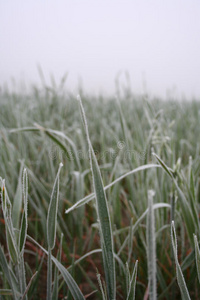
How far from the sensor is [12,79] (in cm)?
173

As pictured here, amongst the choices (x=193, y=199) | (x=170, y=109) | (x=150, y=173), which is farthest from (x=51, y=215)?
(x=170, y=109)

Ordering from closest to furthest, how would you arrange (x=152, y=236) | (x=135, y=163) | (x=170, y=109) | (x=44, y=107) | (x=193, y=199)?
(x=152, y=236), (x=193, y=199), (x=135, y=163), (x=44, y=107), (x=170, y=109)

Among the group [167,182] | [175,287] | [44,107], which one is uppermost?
[44,107]

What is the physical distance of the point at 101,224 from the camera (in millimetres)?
267

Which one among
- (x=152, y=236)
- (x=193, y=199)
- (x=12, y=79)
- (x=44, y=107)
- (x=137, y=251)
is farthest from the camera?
(x=12, y=79)

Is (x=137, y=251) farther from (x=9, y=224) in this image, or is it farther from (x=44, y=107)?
(x=44, y=107)

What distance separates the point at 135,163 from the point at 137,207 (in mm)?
104

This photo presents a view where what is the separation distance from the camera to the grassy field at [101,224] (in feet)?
0.88

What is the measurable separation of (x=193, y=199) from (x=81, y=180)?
0.24 m

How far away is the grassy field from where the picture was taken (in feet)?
0.88

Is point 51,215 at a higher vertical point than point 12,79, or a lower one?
lower

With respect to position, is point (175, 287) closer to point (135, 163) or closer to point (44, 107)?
point (135, 163)

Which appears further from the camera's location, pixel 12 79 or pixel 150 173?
pixel 12 79

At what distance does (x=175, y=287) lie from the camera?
439mm
